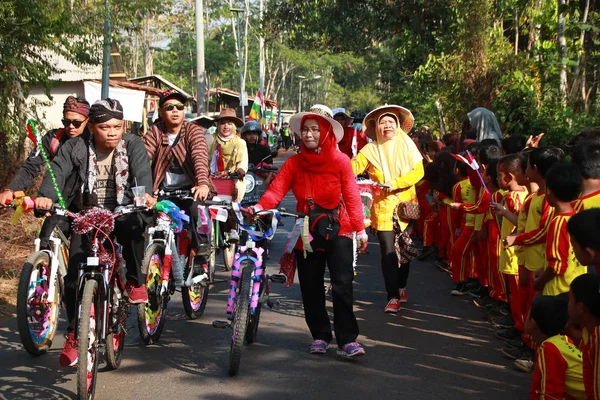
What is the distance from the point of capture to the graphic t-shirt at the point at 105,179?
20.1 feet

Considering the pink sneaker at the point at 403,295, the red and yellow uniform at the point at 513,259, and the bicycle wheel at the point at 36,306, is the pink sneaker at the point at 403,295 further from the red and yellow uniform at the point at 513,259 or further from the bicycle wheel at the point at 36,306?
the bicycle wheel at the point at 36,306

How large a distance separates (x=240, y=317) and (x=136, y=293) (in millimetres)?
814

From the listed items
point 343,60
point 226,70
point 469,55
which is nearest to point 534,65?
point 469,55

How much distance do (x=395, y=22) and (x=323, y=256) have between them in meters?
16.4

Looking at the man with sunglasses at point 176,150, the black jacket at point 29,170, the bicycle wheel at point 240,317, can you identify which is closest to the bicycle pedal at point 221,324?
the bicycle wheel at point 240,317

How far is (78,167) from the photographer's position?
6066 mm

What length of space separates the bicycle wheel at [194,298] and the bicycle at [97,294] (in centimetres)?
159

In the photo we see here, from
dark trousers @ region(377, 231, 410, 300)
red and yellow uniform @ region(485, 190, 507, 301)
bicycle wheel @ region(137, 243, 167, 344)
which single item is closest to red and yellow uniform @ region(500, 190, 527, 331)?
red and yellow uniform @ region(485, 190, 507, 301)

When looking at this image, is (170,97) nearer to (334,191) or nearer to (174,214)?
(174,214)

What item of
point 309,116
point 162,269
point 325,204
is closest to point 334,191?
point 325,204

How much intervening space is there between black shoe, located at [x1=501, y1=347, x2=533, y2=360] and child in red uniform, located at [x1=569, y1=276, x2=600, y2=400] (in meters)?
2.39

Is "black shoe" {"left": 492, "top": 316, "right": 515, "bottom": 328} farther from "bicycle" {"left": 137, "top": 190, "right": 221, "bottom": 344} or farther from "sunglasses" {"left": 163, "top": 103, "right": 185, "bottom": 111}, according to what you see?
"sunglasses" {"left": 163, "top": 103, "right": 185, "bottom": 111}

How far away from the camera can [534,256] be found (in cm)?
627

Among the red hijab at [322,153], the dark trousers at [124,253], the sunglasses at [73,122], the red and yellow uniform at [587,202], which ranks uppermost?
the sunglasses at [73,122]
